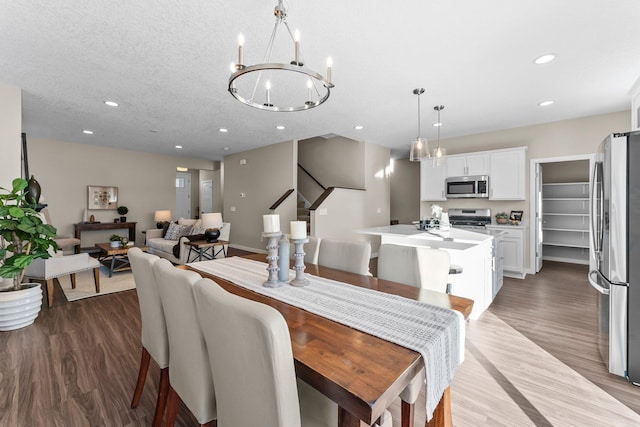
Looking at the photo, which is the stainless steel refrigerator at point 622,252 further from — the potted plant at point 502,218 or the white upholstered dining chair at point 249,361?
the potted plant at point 502,218

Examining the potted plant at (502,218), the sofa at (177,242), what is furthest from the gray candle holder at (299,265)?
the potted plant at (502,218)

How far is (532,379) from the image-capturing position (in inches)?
75.2

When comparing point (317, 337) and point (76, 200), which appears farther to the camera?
point (76, 200)

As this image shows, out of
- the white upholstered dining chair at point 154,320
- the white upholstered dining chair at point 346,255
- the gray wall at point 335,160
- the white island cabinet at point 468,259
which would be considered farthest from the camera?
the gray wall at point 335,160

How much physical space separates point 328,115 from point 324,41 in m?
1.98

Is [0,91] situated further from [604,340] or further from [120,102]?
[604,340]

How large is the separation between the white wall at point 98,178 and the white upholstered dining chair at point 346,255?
Result: 698 cm

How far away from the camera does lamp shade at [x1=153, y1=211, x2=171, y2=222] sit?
7.40 m

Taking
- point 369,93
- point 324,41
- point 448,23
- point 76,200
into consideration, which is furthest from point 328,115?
point 76,200

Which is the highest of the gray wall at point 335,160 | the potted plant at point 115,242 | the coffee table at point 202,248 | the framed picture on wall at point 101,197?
the gray wall at point 335,160

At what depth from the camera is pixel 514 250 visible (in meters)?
4.60

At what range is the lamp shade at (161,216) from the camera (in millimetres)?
7398

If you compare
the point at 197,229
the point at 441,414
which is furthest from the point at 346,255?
the point at 197,229

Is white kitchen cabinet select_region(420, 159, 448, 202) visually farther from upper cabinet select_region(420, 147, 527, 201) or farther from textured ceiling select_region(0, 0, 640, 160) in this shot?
textured ceiling select_region(0, 0, 640, 160)
